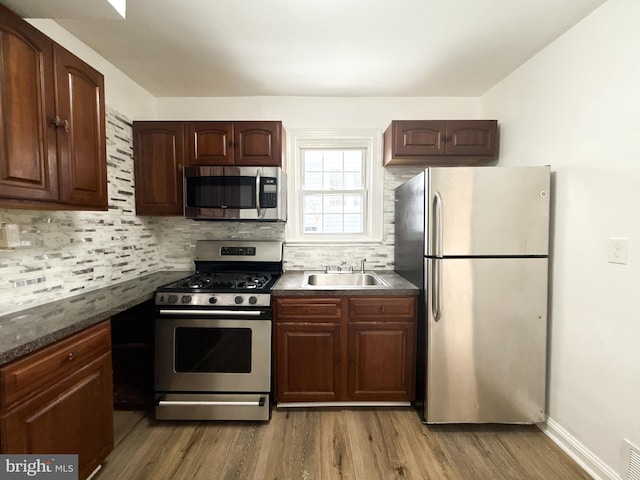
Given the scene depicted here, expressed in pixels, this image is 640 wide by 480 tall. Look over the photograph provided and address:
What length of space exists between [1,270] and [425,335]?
237 centimetres

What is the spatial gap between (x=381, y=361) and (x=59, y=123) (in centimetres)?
228

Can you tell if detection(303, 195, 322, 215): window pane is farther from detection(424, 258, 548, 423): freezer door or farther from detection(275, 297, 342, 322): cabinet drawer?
detection(424, 258, 548, 423): freezer door

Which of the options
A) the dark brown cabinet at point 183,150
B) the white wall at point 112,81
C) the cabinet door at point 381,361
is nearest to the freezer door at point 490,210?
the cabinet door at point 381,361

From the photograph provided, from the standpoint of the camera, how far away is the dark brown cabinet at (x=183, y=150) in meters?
2.27

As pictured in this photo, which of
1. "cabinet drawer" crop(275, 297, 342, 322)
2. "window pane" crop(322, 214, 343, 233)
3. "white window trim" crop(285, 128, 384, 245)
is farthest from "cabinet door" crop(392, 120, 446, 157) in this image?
"cabinet drawer" crop(275, 297, 342, 322)

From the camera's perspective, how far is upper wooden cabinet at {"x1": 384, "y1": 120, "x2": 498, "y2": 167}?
7.43ft

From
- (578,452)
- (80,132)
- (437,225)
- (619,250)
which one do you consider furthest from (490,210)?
(80,132)

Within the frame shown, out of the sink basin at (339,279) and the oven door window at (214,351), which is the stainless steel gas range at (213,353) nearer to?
the oven door window at (214,351)

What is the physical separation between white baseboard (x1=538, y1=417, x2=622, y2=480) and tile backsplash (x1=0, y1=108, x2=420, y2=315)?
1543 mm

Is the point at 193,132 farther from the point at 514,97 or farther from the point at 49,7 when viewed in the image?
the point at 514,97

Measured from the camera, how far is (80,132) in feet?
4.75

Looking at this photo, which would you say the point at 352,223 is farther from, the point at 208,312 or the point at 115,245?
the point at 115,245

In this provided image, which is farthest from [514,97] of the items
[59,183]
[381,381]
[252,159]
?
[59,183]

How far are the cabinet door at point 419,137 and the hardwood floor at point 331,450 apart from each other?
78.6 inches
